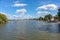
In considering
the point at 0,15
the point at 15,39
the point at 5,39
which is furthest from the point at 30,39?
the point at 0,15

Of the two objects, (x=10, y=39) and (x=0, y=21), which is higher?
(x=0, y=21)

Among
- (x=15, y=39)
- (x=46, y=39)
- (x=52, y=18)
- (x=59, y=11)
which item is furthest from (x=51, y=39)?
(x=52, y=18)

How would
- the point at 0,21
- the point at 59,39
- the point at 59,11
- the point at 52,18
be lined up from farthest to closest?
the point at 52,18 → the point at 0,21 → the point at 59,11 → the point at 59,39

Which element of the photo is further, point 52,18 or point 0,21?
point 52,18

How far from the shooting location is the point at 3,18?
6544 centimetres

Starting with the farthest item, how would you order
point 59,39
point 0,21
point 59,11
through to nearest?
point 0,21 → point 59,11 → point 59,39

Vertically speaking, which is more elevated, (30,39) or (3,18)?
(3,18)

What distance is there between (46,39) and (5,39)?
13.9 feet

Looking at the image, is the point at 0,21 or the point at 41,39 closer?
the point at 41,39

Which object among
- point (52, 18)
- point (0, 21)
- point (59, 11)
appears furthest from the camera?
point (52, 18)

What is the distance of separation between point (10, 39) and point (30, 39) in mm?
2081

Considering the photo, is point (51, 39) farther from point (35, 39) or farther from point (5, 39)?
point (5, 39)

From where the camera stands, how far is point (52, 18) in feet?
239

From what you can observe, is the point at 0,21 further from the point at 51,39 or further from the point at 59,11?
the point at 51,39
